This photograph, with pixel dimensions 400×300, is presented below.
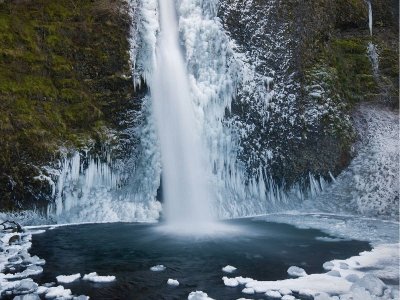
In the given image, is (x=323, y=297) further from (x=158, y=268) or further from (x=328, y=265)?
(x=158, y=268)

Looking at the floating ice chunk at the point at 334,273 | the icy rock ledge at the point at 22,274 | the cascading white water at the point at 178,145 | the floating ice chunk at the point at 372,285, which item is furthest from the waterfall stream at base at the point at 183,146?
the floating ice chunk at the point at 372,285

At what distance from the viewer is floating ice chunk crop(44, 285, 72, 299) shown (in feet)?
20.8

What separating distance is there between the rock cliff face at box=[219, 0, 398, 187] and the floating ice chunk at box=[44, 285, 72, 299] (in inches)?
329

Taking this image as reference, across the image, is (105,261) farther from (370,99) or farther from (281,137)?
(370,99)

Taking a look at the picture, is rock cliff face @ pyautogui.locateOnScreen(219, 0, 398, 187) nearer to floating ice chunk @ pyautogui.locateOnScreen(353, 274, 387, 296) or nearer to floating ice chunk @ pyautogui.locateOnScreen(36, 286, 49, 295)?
floating ice chunk @ pyautogui.locateOnScreen(353, 274, 387, 296)

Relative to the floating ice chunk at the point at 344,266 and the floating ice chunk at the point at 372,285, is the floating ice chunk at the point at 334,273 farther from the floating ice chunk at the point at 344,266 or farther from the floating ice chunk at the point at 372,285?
the floating ice chunk at the point at 372,285

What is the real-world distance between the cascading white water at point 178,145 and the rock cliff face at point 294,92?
161 centimetres

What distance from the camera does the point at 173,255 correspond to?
8680mm

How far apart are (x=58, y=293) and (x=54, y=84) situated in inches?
325

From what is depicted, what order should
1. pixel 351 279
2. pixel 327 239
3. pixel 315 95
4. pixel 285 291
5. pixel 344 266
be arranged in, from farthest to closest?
pixel 315 95, pixel 327 239, pixel 344 266, pixel 351 279, pixel 285 291

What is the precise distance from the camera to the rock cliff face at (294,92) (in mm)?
14359

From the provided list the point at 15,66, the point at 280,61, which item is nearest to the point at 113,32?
the point at 15,66


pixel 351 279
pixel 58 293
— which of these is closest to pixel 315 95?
pixel 351 279

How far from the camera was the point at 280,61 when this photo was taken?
14836 mm
